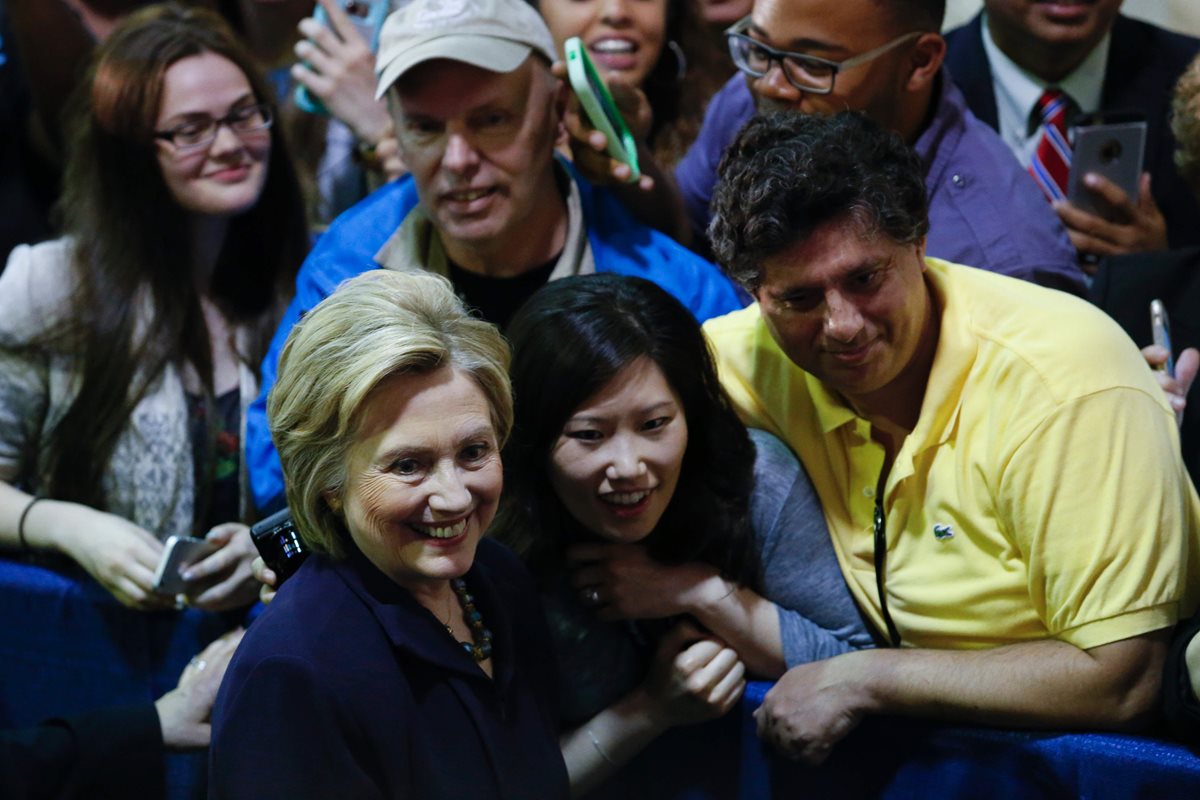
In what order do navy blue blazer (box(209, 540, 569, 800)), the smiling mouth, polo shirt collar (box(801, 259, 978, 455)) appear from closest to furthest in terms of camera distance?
navy blue blazer (box(209, 540, 569, 800)) → the smiling mouth → polo shirt collar (box(801, 259, 978, 455))

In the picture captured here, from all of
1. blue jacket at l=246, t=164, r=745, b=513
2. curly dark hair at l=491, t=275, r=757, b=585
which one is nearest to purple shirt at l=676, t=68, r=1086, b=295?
blue jacket at l=246, t=164, r=745, b=513

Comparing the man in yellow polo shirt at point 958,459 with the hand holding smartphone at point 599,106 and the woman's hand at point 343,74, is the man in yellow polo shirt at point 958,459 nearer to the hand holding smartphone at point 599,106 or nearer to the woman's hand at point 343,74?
the hand holding smartphone at point 599,106

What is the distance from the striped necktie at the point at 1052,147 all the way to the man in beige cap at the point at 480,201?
2.44 ft

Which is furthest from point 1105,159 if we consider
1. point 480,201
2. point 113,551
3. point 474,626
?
point 113,551

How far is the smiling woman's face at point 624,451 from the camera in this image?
2.02 meters

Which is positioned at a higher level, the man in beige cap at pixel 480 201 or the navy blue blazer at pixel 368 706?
the man in beige cap at pixel 480 201

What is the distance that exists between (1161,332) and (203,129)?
169 centimetres

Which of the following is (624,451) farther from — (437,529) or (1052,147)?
(1052,147)

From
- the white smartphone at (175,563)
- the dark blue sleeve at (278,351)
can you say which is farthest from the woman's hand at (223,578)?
the dark blue sleeve at (278,351)

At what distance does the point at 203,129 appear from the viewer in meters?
2.85

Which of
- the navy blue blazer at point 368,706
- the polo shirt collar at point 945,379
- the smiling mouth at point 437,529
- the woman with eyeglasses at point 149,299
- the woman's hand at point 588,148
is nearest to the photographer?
the navy blue blazer at point 368,706

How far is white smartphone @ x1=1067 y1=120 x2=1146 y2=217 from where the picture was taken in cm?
284

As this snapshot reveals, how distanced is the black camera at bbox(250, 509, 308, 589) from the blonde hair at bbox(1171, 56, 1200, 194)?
151 cm

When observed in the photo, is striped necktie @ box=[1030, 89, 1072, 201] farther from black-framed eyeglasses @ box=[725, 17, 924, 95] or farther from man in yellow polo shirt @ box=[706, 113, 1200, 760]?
man in yellow polo shirt @ box=[706, 113, 1200, 760]
